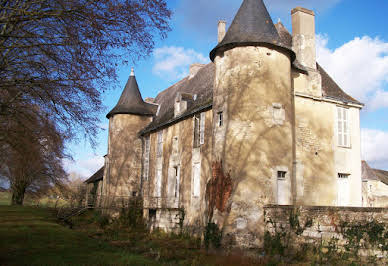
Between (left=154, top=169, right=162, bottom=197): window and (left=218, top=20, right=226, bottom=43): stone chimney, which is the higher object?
(left=218, top=20, right=226, bottom=43): stone chimney

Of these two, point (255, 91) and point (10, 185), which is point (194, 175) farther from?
point (10, 185)

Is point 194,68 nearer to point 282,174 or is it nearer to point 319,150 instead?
point 319,150

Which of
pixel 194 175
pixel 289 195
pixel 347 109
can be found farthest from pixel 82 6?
pixel 347 109

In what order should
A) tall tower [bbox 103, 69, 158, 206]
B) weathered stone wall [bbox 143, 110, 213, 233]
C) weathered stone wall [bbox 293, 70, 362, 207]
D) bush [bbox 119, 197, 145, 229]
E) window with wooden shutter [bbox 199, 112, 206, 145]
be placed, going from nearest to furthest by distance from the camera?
weathered stone wall [bbox 293, 70, 362, 207] → weathered stone wall [bbox 143, 110, 213, 233] → window with wooden shutter [bbox 199, 112, 206, 145] → bush [bbox 119, 197, 145, 229] → tall tower [bbox 103, 69, 158, 206]

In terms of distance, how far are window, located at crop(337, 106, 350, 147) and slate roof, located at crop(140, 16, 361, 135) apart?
56cm

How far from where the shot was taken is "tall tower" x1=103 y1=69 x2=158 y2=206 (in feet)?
76.8

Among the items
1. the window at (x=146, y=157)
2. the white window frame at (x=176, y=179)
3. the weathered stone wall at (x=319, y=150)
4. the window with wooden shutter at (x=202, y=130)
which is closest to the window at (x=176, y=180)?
the white window frame at (x=176, y=179)

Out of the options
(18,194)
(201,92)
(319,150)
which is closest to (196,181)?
(201,92)

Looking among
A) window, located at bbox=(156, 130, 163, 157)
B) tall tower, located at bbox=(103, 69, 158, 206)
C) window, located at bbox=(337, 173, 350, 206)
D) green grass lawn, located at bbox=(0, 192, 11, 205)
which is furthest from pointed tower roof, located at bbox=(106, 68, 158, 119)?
green grass lawn, located at bbox=(0, 192, 11, 205)

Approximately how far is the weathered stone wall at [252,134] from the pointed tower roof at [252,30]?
0.29 m

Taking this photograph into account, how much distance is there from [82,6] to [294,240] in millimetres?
9156

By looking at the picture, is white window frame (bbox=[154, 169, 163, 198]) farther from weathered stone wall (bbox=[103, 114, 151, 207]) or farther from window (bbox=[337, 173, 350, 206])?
window (bbox=[337, 173, 350, 206])

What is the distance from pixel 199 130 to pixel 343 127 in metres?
6.43

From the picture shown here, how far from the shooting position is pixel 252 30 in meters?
14.3
